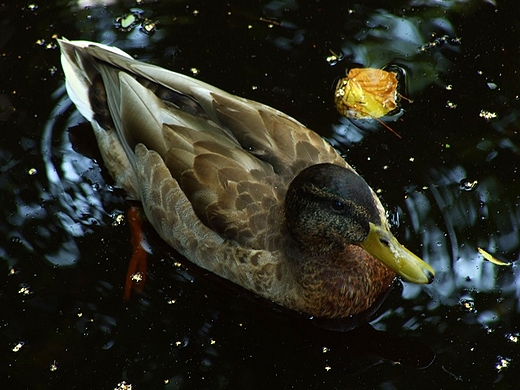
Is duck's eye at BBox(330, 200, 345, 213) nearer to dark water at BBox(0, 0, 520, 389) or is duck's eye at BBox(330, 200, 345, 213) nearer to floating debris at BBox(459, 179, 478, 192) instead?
dark water at BBox(0, 0, 520, 389)

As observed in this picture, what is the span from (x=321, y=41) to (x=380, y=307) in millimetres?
2469

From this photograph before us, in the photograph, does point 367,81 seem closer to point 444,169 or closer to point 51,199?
point 444,169

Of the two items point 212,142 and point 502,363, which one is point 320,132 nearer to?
point 212,142

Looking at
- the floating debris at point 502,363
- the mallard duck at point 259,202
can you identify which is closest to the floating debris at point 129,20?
the mallard duck at point 259,202

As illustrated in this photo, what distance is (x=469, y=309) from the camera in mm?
5148

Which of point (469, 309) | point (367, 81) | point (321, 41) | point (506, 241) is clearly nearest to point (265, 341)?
point (469, 309)

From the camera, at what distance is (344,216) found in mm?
4957

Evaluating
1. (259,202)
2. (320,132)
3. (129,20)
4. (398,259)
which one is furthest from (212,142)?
(129,20)

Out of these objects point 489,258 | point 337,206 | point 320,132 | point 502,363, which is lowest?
point 502,363

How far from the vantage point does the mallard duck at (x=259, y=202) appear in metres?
4.96

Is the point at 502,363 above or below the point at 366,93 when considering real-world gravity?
below

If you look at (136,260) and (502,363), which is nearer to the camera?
(502,363)

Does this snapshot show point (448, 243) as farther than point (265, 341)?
Yes

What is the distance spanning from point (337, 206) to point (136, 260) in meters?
1.45
